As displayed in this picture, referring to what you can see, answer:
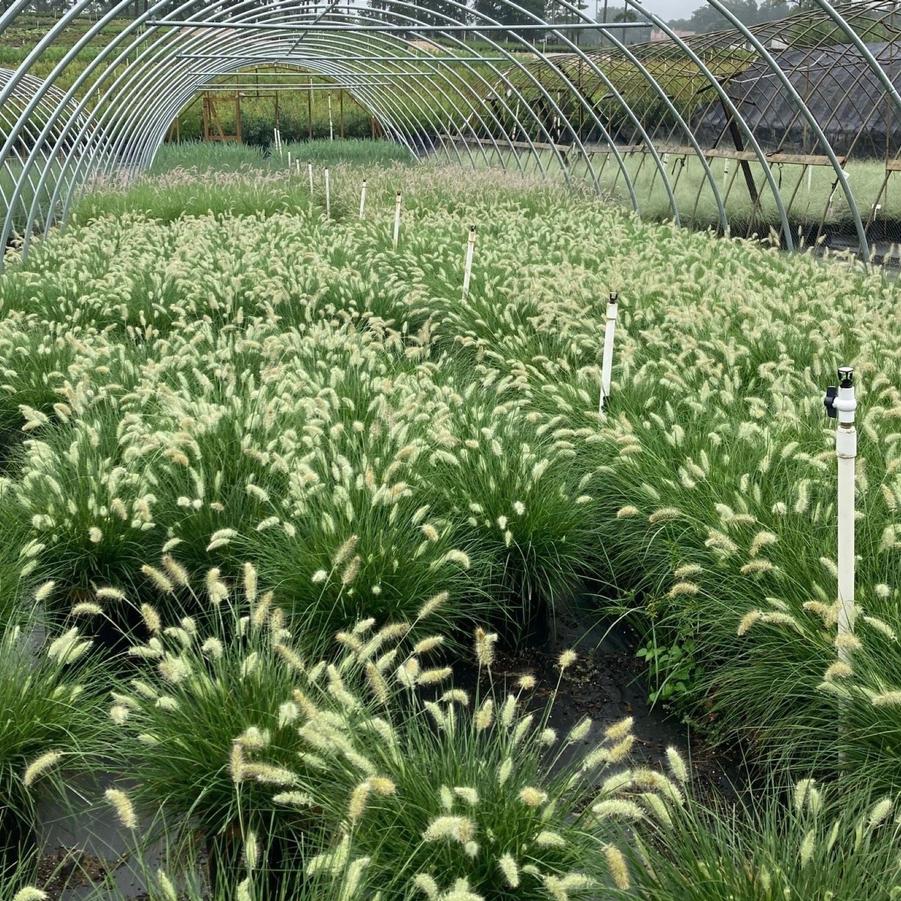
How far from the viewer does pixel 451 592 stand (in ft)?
14.3

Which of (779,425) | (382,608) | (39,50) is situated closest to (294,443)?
(382,608)

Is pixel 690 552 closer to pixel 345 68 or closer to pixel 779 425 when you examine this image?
pixel 779 425

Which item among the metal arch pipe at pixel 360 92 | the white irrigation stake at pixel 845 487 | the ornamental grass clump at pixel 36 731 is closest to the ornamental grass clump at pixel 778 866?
the white irrigation stake at pixel 845 487

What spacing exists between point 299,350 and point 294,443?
1.97m

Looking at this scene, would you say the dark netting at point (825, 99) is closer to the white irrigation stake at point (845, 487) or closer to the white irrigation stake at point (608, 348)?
the white irrigation stake at point (608, 348)

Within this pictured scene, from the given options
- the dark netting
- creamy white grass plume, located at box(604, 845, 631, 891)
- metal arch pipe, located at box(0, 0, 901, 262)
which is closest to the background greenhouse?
creamy white grass plume, located at box(604, 845, 631, 891)

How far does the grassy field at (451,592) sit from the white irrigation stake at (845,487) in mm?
98

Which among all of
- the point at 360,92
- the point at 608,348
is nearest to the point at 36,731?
the point at 608,348

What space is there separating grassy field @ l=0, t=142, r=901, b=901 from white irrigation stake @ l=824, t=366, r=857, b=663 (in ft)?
0.32

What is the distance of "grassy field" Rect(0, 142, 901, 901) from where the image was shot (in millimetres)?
2668

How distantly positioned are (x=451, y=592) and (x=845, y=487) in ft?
6.01

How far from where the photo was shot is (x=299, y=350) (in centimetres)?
671

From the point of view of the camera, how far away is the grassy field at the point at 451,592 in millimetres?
2668

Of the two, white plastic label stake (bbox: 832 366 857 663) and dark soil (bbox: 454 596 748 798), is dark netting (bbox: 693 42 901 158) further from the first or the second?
white plastic label stake (bbox: 832 366 857 663)
